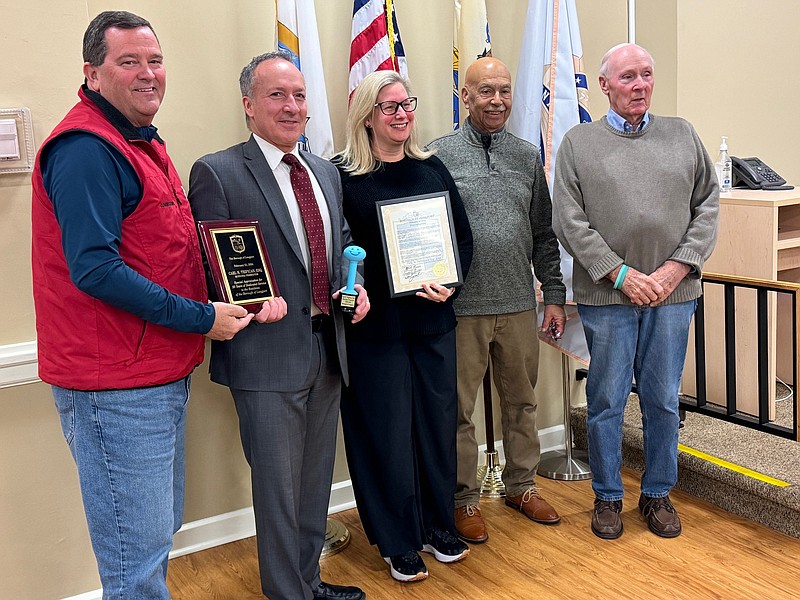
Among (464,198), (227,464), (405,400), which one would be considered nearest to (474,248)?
(464,198)

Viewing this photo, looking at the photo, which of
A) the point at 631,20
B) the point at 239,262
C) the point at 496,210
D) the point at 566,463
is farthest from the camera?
the point at 631,20

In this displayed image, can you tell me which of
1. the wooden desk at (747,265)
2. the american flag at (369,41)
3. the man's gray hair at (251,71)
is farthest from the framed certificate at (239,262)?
the wooden desk at (747,265)

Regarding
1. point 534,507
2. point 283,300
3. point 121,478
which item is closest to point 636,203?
point 534,507

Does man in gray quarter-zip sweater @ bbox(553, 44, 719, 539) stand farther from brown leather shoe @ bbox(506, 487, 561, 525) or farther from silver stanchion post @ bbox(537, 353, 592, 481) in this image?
silver stanchion post @ bbox(537, 353, 592, 481)

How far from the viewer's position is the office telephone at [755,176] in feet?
12.9

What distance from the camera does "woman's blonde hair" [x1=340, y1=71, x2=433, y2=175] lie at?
2613 mm

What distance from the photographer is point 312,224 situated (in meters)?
2.37

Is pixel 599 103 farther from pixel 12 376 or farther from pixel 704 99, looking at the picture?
pixel 12 376

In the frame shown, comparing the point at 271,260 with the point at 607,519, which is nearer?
the point at 271,260

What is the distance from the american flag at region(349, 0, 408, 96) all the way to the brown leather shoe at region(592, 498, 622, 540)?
5.96 feet

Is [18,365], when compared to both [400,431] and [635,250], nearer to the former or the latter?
[400,431]

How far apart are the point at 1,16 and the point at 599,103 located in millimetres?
2645

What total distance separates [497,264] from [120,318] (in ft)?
4.87

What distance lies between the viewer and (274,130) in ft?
7.56
